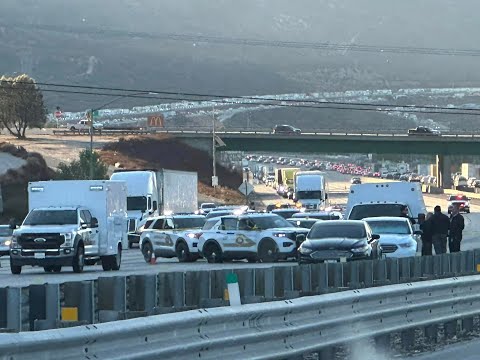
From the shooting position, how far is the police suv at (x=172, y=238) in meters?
45.2

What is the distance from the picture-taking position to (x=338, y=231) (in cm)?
3509

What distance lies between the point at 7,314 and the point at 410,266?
12287mm

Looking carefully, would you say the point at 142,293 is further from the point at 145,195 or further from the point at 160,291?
the point at 145,195

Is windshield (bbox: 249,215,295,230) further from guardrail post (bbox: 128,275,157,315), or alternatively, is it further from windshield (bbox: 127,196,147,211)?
guardrail post (bbox: 128,275,157,315)

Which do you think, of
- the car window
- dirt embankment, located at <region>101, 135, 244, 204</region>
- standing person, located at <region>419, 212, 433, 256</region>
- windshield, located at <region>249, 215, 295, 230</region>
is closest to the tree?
dirt embankment, located at <region>101, 135, 244, 204</region>

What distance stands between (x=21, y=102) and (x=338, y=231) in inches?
4215

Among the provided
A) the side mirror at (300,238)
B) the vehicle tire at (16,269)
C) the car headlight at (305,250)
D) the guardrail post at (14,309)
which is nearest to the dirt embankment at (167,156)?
the side mirror at (300,238)

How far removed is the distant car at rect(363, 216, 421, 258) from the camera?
125ft

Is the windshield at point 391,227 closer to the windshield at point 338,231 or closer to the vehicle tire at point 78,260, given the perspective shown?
the windshield at point 338,231

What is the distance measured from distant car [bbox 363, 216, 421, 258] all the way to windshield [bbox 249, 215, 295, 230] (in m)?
3.91

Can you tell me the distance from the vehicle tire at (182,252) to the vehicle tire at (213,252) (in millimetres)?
1643

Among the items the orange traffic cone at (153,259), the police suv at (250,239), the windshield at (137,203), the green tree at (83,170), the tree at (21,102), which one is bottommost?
the orange traffic cone at (153,259)

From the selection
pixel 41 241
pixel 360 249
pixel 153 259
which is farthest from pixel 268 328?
Answer: pixel 153 259

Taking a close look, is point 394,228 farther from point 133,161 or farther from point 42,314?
point 133,161
